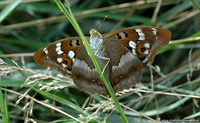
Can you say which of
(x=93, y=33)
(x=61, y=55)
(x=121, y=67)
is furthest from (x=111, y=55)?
(x=61, y=55)

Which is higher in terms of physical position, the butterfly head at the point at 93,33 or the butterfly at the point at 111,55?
the butterfly head at the point at 93,33

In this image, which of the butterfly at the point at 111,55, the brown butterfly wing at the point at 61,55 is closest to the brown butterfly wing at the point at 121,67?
the butterfly at the point at 111,55

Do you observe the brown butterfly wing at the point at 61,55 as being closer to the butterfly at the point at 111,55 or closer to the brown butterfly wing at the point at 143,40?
the butterfly at the point at 111,55

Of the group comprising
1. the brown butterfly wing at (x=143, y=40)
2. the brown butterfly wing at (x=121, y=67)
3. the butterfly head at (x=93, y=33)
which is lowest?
the brown butterfly wing at (x=121, y=67)

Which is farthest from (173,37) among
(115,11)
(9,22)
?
(9,22)

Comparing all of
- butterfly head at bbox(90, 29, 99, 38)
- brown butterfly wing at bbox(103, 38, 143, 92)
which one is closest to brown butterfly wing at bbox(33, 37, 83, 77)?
butterfly head at bbox(90, 29, 99, 38)

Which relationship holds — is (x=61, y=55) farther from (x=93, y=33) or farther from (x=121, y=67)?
(x=121, y=67)

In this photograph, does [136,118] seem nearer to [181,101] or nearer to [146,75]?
[181,101]
